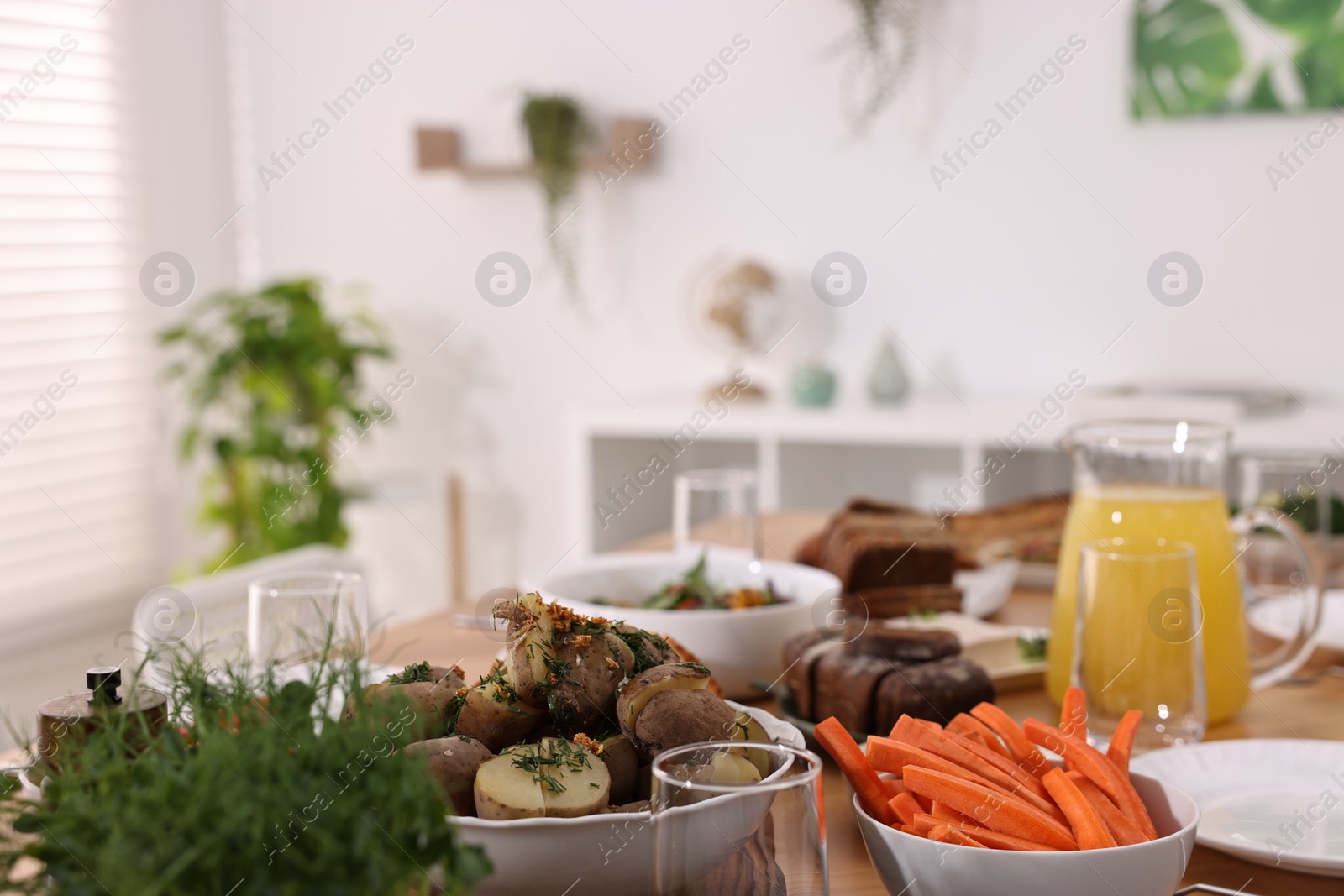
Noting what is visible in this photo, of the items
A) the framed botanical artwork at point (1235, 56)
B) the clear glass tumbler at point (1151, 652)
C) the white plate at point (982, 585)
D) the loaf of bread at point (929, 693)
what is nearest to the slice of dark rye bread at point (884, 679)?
the loaf of bread at point (929, 693)

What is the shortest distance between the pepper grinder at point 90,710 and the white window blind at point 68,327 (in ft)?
9.19

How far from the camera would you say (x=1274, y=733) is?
1.06m

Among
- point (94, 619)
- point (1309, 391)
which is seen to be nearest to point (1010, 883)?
point (1309, 391)

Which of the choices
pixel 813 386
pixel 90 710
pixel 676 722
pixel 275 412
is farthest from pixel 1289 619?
pixel 275 412

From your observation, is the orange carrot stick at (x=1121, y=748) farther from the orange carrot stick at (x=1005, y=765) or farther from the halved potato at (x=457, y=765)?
the halved potato at (x=457, y=765)

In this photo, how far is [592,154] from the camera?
11.7 feet

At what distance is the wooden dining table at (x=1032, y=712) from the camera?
0.76 metres

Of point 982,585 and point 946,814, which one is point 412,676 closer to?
point 946,814

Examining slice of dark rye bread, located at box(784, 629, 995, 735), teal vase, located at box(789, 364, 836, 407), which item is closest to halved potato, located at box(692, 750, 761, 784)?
slice of dark rye bread, located at box(784, 629, 995, 735)

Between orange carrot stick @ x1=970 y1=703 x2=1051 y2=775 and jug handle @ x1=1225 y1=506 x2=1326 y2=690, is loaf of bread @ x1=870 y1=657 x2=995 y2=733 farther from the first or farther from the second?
jug handle @ x1=1225 y1=506 x2=1326 y2=690

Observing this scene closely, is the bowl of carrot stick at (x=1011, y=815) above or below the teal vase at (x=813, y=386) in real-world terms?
below

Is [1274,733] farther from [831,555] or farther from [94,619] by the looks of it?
[94,619]

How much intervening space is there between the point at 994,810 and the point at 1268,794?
322 millimetres

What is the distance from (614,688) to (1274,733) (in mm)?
682
